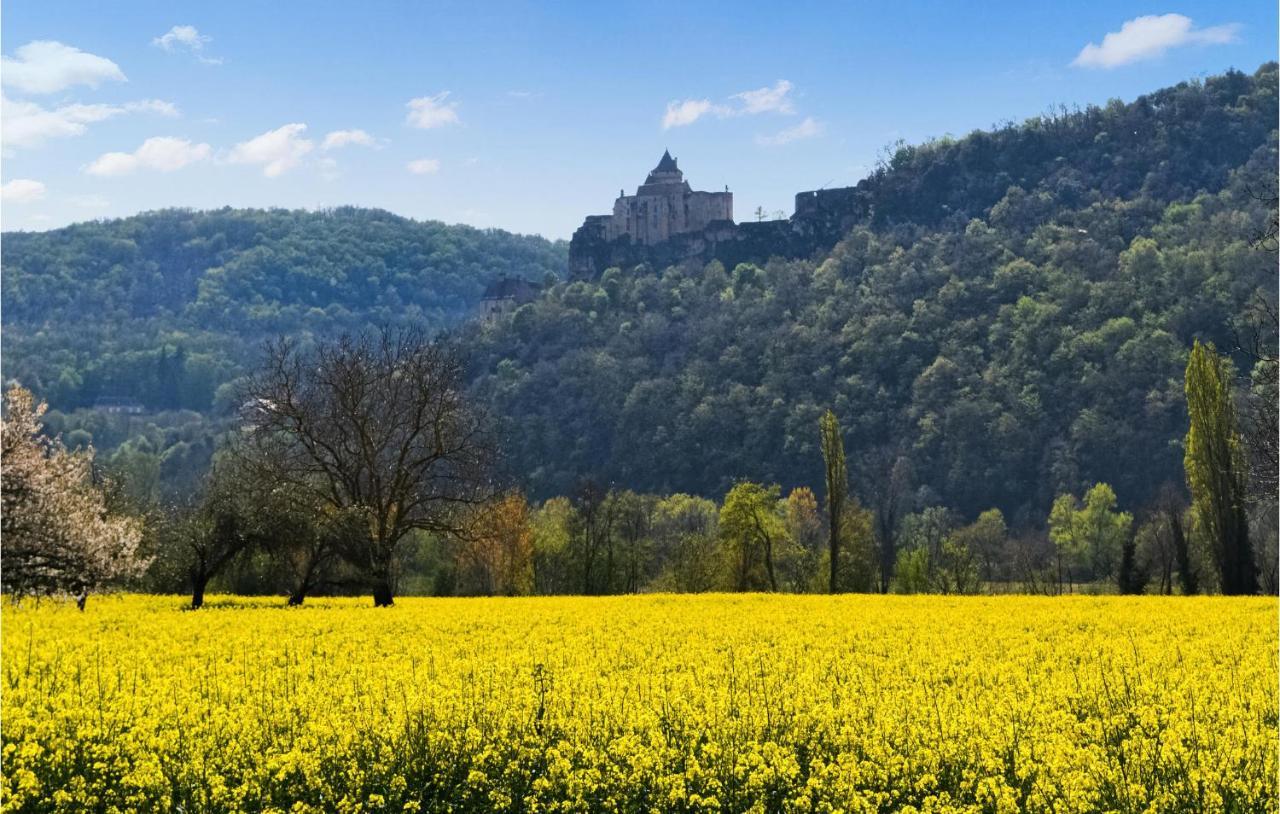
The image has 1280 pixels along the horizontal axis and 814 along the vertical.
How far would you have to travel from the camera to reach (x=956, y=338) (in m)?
145

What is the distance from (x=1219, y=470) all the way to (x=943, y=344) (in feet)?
332

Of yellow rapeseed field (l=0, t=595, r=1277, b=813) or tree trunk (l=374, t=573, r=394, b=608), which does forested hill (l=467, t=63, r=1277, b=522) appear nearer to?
tree trunk (l=374, t=573, r=394, b=608)

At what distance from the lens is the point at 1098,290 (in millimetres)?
144375

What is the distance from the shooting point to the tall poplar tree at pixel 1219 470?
1682 inches

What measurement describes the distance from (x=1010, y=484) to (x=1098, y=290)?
34230mm

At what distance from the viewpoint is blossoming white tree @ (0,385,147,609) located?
2175 cm

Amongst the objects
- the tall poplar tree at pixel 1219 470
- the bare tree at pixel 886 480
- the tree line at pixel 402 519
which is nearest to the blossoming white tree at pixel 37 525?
the tree line at pixel 402 519

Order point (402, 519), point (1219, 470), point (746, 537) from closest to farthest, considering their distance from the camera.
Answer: point (402, 519) < point (1219, 470) < point (746, 537)

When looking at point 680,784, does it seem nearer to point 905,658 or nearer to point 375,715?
point 375,715

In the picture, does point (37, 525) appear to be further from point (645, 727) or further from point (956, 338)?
point (956, 338)

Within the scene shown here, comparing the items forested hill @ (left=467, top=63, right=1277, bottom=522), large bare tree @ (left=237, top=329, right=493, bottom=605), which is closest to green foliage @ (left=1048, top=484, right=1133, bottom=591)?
forested hill @ (left=467, top=63, right=1277, bottom=522)

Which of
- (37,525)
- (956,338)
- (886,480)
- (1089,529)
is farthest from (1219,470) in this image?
(956,338)

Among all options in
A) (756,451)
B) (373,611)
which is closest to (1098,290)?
(756,451)

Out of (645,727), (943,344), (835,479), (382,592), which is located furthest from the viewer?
(943,344)
